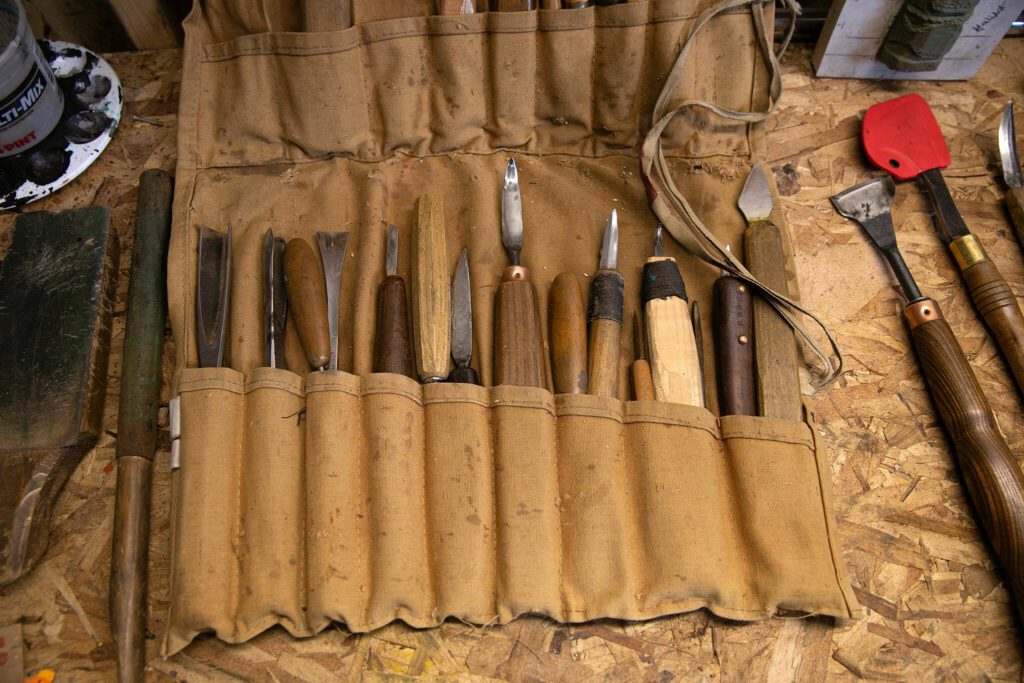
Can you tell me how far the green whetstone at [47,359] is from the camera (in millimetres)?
1754

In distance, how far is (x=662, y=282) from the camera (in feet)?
6.30

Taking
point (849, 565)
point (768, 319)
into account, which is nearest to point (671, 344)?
point (768, 319)

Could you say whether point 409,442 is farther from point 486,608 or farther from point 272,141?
point 272,141

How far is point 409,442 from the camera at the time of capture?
5.67 feet

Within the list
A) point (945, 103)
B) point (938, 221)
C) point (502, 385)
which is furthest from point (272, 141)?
point (945, 103)

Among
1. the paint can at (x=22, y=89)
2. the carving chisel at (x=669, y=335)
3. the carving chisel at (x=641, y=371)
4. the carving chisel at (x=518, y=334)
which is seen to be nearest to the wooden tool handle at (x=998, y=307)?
the carving chisel at (x=669, y=335)

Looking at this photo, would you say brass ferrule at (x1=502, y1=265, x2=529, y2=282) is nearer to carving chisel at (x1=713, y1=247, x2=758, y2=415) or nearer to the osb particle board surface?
carving chisel at (x1=713, y1=247, x2=758, y2=415)

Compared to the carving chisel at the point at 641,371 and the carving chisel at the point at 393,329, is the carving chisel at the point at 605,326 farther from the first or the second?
the carving chisel at the point at 393,329

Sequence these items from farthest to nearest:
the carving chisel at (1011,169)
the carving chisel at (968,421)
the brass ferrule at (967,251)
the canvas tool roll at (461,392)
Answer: the carving chisel at (1011,169) < the brass ferrule at (967,251) < the carving chisel at (968,421) < the canvas tool roll at (461,392)

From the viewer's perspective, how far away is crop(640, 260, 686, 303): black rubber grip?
1.91 metres

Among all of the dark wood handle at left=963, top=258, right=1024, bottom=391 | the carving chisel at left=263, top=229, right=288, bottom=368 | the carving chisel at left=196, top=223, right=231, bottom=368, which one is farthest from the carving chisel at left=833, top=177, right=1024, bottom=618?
the carving chisel at left=196, top=223, right=231, bottom=368

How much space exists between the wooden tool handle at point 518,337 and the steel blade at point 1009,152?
1545 millimetres

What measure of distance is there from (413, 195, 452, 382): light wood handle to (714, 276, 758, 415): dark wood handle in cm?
69

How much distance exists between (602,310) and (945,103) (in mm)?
1520
